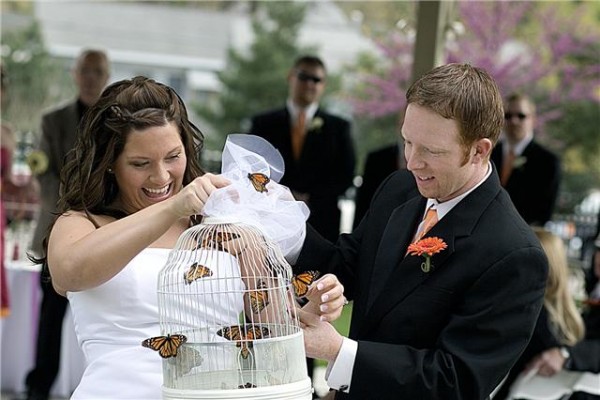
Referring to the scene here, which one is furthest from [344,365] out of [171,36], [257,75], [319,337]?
[171,36]

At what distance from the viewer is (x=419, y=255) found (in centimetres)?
271

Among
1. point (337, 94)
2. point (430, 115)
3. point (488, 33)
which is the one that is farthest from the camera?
point (337, 94)

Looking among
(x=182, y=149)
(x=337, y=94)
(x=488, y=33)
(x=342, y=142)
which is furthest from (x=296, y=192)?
(x=337, y=94)

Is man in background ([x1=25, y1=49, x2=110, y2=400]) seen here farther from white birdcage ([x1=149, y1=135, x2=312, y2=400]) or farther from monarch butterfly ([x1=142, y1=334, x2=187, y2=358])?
monarch butterfly ([x1=142, y1=334, x2=187, y2=358])

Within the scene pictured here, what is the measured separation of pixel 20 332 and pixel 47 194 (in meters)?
0.98

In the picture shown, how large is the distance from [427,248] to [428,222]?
6.5 inches

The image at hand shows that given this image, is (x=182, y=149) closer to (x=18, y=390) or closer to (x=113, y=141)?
(x=113, y=141)

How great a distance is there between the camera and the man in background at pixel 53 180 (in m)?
6.84

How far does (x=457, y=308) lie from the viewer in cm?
267

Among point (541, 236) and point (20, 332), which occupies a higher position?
point (541, 236)

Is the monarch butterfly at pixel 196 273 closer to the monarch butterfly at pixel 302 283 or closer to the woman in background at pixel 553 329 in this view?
the monarch butterfly at pixel 302 283

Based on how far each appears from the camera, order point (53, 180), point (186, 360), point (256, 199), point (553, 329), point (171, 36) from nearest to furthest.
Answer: point (186, 360) → point (256, 199) → point (553, 329) → point (53, 180) → point (171, 36)

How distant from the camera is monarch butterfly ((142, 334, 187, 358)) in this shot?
247cm

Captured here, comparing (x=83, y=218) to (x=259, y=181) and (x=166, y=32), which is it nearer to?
(x=259, y=181)
